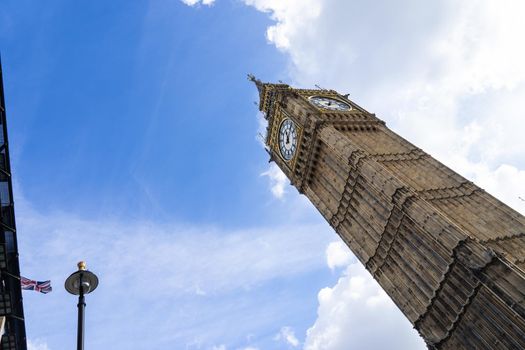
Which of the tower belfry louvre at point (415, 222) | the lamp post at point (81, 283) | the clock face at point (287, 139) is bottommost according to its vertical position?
the lamp post at point (81, 283)

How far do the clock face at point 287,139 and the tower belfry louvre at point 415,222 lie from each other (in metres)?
0.17

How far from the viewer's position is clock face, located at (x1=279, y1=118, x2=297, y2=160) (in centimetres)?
7669

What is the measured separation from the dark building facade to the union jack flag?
1.85 m

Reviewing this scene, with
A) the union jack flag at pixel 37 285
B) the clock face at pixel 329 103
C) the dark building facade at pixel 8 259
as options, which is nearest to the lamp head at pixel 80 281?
the union jack flag at pixel 37 285

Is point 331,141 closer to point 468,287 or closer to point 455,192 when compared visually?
point 455,192

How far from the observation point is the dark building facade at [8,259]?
3906 centimetres

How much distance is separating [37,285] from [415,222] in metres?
36.6

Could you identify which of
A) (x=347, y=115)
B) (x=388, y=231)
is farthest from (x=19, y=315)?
(x=347, y=115)

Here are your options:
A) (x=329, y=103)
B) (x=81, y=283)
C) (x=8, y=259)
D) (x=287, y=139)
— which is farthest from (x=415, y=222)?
(x=8, y=259)

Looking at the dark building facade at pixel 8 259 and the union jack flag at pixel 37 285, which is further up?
the dark building facade at pixel 8 259

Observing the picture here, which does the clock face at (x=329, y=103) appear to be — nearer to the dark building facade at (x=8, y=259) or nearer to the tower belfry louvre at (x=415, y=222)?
the tower belfry louvre at (x=415, y=222)

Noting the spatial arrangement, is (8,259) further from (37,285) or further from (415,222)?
(415,222)

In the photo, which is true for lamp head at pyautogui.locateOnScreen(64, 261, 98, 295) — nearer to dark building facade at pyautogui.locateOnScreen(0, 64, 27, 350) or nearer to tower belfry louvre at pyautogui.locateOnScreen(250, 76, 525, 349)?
dark building facade at pyautogui.locateOnScreen(0, 64, 27, 350)

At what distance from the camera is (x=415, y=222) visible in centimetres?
5072
